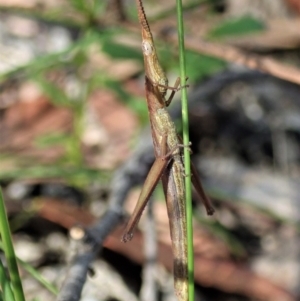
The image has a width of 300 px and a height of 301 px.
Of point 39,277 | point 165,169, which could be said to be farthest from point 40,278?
point 165,169

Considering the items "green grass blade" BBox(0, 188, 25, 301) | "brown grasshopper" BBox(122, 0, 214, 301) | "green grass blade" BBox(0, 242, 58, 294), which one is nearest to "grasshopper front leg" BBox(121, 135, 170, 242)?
"brown grasshopper" BBox(122, 0, 214, 301)

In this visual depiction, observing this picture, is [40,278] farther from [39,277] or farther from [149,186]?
Answer: [149,186]

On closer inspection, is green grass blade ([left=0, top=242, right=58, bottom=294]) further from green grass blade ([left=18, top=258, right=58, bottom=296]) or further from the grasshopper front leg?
the grasshopper front leg

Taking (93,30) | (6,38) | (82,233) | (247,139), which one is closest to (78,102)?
(93,30)

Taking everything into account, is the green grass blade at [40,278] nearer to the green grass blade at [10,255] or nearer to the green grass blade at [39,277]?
the green grass blade at [39,277]

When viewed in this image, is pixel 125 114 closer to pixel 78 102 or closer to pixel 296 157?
pixel 78 102

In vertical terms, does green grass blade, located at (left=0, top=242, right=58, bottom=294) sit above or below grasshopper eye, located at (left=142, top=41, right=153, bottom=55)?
below

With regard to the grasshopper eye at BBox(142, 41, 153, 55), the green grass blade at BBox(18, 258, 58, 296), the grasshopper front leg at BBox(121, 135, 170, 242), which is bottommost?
the green grass blade at BBox(18, 258, 58, 296)
